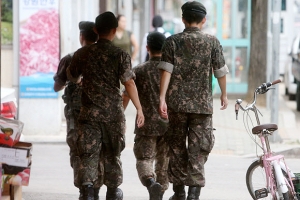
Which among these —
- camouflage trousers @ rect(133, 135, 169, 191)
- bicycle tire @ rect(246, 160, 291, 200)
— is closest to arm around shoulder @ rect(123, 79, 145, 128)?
camouflage trousers @ rect(133, 135, 169, 191)

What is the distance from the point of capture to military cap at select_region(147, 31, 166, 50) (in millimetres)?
8617

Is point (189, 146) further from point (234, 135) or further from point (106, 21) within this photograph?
point (234, 135)

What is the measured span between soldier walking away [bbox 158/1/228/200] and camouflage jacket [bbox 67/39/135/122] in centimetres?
37

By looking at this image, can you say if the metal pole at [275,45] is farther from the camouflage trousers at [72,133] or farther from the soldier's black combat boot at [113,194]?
the soldier's black combat boot at [113,194]

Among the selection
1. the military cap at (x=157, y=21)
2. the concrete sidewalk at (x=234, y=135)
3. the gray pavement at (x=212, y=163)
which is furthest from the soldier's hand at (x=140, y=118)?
the military cap at (x=157, y=21)

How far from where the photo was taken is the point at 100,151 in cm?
822

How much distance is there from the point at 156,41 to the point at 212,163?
3.95 metres

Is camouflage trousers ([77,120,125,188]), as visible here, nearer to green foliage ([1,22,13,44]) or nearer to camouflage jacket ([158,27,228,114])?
Answer: camouflage jacket ([158,27,228,114])

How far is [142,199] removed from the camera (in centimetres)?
937

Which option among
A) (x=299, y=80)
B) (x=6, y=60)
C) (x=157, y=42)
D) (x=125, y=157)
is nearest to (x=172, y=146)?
(x=157, y=42)

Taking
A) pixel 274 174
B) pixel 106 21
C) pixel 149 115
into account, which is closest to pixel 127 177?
pixel 149 115

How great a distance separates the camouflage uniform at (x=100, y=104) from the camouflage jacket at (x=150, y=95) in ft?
1.65

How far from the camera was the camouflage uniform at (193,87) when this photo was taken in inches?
320

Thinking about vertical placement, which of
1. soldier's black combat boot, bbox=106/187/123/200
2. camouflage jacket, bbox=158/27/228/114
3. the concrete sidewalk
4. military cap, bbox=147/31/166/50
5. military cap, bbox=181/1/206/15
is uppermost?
military cap, bbox=181/1/206/15
